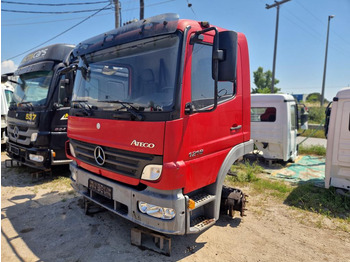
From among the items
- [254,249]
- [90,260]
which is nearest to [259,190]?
[254,249]

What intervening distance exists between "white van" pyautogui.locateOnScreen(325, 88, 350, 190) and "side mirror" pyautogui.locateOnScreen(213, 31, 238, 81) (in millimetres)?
3384

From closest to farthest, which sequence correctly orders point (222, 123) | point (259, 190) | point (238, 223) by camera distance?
point (222, 123), point (238, 223), point (259, 190)

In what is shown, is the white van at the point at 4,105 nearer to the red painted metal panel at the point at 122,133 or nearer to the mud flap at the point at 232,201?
the red painted metal panel at the point at 122,133

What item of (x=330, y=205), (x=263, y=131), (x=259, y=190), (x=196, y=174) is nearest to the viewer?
(x=196, y=174)

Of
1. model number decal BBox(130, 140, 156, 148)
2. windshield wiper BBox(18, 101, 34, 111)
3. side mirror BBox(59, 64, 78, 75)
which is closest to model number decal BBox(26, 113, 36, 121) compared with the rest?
windshield wiper BBox(18, 101, 34, 111)

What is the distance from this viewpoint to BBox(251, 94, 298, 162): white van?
23.2 feet

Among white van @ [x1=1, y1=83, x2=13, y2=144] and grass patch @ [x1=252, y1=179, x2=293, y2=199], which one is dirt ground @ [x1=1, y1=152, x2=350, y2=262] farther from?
white van @ [x1=1, y1=83, x2=13, y2=144]

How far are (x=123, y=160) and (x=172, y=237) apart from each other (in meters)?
1.37

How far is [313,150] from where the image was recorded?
9.36 metres

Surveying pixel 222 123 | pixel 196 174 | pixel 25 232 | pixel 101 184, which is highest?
pixel 222 123

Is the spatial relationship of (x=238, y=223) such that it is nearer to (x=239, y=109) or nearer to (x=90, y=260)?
(x=239, y=109)

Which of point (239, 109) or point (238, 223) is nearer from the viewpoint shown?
point (239, 109)

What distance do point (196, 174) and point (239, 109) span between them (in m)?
1.29

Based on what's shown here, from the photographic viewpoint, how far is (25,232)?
3.43 meters
